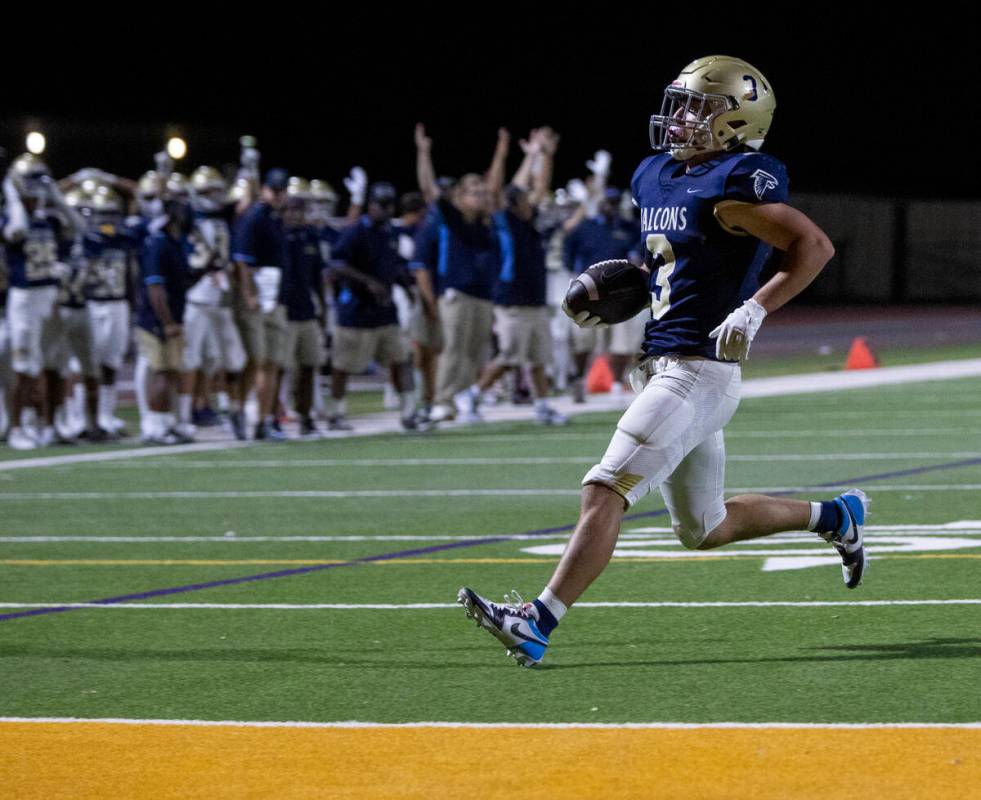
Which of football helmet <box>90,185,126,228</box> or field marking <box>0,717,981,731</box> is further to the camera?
football helmet <box>90,185,126,228</box>

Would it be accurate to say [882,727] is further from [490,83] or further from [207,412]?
[490,83]

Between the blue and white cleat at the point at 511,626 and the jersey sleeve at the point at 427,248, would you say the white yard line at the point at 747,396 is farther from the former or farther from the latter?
the blue and white cleat at the point at 511,626

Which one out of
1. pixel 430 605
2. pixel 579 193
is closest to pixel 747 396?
pixel 579 193

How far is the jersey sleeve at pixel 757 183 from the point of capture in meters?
5.36

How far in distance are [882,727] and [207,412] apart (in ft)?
36.6

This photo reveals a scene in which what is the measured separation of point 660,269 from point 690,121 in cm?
46

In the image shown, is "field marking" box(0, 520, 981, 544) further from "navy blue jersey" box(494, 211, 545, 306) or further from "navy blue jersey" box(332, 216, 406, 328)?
"navy blue jersey" box(494, 211, 545, 306)

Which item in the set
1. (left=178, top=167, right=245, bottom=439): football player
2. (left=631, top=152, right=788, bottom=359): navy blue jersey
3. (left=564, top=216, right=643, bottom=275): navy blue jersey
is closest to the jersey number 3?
(left=631, top=152, right=788, bottom=359): navy blue jersey

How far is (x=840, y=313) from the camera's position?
38.0 m

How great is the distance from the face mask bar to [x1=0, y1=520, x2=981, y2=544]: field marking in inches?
115

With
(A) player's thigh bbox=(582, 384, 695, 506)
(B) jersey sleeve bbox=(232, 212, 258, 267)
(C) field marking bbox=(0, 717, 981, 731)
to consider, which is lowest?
(C) field marking bbox=(0, 717, 981, 731)

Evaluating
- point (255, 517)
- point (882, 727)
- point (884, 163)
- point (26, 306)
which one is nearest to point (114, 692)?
point (882, 727)

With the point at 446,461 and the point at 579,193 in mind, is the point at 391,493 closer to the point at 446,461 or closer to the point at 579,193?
the point at 446,461

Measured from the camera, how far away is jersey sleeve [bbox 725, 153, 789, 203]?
17.6 feet
